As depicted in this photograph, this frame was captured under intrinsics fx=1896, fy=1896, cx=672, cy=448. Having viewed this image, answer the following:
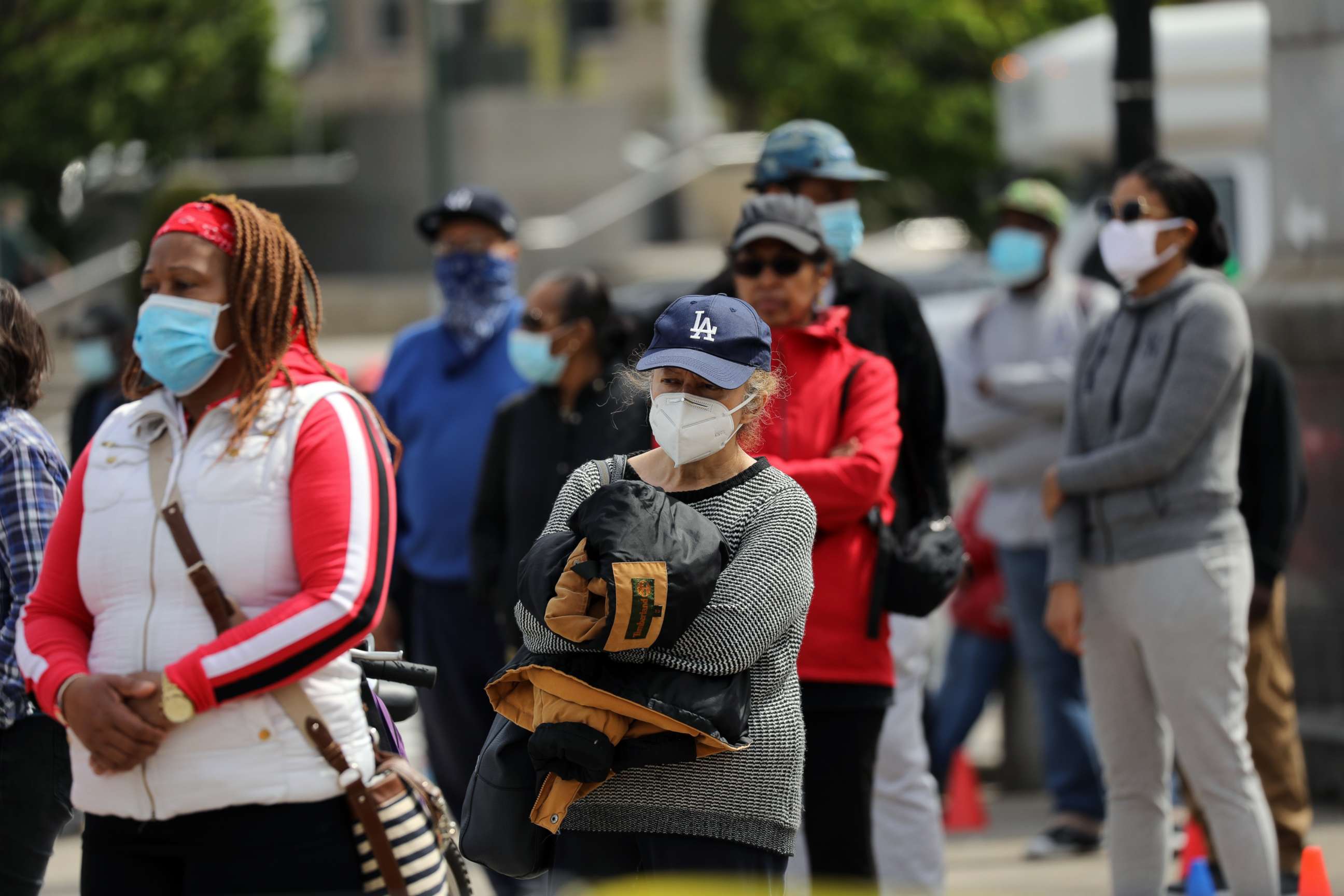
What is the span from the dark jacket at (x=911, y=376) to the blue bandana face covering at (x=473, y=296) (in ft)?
5.42

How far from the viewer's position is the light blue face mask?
615 cm

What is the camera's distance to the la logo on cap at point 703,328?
379 cm

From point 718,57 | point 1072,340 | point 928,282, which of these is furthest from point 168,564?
point 718,57

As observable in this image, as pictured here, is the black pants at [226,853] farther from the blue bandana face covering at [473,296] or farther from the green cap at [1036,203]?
the green cap at [1036,203]

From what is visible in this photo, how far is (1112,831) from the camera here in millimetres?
5613

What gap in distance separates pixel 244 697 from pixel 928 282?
46.8 feet

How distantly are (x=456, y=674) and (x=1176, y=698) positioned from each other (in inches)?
93.9

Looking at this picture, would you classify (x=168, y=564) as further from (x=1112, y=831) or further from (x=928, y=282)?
(x=928, y=282)

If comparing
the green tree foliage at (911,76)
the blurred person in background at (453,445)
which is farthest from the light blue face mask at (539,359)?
the green tree foliage at (911,76)

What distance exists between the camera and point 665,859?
12.0ft

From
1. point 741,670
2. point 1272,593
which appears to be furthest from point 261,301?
point 1272,593

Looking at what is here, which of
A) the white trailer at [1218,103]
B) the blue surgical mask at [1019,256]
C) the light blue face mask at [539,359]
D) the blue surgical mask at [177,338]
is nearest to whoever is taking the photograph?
the blue surgical mask at [177,338]

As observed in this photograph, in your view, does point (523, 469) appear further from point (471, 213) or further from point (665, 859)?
point (665, 859)

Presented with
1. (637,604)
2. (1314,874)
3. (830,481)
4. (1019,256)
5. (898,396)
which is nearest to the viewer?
(637,604)
